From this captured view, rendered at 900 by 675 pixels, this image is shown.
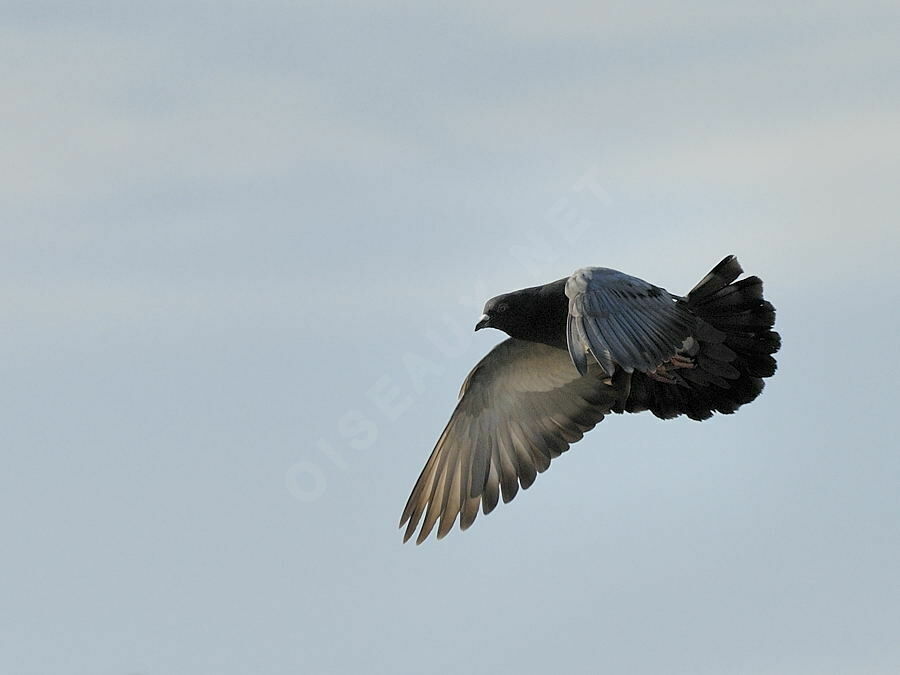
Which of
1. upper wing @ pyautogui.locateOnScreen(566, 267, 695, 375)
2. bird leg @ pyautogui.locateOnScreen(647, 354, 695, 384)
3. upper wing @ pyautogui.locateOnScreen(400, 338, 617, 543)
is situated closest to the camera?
upper wing @ pyautogui.locateOnScreen(566, 267, 695, 375)

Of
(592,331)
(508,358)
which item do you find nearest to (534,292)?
(508,358)

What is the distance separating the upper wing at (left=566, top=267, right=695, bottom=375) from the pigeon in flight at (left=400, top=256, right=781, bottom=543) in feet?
0.06

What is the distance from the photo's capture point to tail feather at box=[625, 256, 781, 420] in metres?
19.8

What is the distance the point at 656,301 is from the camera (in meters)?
18.6

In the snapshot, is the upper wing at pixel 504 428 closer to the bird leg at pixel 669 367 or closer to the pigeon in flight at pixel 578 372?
the pigeon in flight at pixel 578 372

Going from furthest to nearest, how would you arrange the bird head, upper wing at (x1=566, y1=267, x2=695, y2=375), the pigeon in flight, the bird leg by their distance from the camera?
the bird head
the bird leg
the pigeon in flight
upper wing at (x1=566, y1=267, x2=695, y2=375)

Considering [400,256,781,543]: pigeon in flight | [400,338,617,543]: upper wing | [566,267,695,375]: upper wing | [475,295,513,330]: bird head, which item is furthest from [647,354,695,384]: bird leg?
[475,295,513,330]: bird head

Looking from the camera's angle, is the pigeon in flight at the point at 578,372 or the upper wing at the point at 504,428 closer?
the pigeon in flight at the point at 578,372

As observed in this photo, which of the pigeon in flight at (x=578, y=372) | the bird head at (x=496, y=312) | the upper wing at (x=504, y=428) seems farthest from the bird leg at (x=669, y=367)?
the bird head at (x=496, y=312)

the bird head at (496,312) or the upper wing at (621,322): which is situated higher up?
the bird head at (496,312)

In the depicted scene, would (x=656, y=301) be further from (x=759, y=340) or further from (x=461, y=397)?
(x=461, y=397)

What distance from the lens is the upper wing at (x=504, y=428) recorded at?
21047mm

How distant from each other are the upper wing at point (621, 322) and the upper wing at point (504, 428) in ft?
8.88

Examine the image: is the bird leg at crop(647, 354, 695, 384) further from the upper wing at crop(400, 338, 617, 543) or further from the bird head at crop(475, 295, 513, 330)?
the bird head at crop(475, 295, 513, 330)
